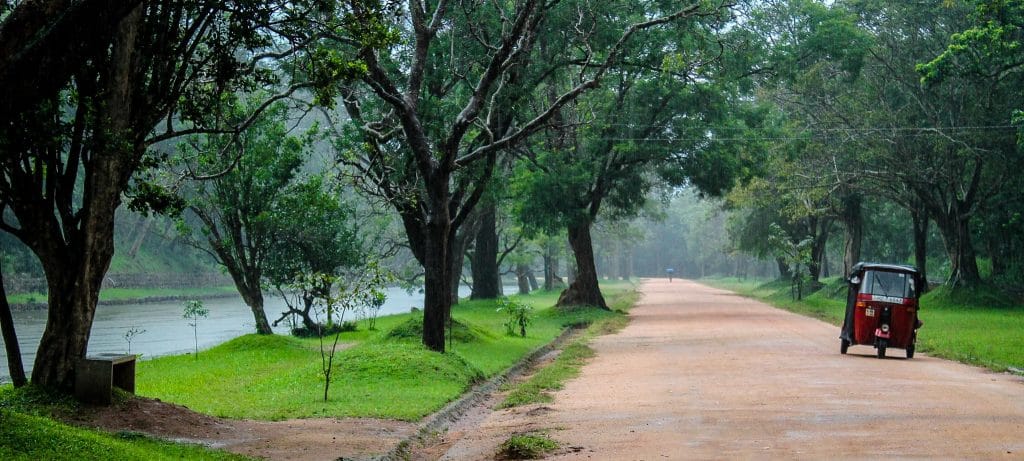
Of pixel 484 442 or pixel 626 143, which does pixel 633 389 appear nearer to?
pixel 484 442

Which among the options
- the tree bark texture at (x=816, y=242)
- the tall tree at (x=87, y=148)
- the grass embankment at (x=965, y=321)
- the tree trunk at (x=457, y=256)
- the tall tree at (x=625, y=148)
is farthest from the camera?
the tree bark texture at (x=816, y=242)

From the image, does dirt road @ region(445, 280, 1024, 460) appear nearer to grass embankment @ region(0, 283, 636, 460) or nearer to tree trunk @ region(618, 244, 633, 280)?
grass embankment @ region(0, 283, 636, 460)

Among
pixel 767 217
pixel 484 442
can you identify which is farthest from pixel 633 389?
pixel 767 217

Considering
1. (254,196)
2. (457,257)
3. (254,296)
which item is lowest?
(254,296)

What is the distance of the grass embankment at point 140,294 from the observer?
5519cm

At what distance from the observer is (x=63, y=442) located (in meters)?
8.70

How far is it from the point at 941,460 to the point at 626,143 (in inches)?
1173

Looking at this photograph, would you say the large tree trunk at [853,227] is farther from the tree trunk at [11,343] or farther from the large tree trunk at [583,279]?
the tree trunk at [11,343]

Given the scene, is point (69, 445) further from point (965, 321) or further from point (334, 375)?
point (965, 321)

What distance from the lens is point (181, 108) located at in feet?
46.1

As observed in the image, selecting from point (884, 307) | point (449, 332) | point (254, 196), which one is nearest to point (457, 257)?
point (254, 196)

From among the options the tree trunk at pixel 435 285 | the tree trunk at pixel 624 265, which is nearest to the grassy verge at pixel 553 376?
the tree trunk at pixel 435 285

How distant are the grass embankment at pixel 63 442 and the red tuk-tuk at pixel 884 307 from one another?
1505 cm

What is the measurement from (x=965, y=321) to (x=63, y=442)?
30.7m
